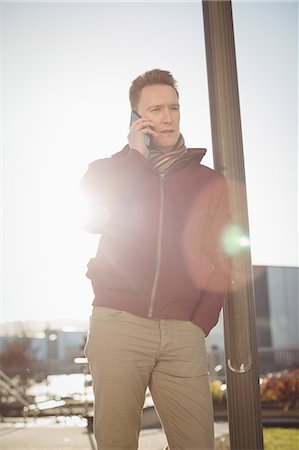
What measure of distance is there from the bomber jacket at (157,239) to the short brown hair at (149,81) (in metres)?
0.34

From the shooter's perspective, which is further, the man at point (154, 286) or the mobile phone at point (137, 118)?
the mobile phone at point (137, 118)

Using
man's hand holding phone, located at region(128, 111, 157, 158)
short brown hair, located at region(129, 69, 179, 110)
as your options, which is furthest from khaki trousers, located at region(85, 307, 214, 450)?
short brown hair, located at region(129, 69, 179, 110)

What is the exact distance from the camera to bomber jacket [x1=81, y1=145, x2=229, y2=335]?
2.40 metres

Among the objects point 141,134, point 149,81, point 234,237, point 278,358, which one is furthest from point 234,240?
point 278,358

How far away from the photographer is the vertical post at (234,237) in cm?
248

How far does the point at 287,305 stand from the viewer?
37062 millimetres

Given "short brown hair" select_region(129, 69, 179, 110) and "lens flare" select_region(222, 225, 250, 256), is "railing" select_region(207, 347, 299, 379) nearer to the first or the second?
"lens flare" select_region(222, 225, 250, 256)

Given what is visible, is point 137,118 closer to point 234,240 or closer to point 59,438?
point 234,240

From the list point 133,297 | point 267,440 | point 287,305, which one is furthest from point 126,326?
point 287,305

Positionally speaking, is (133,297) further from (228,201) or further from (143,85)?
(143,85)

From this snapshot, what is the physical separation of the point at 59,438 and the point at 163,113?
5776 mm

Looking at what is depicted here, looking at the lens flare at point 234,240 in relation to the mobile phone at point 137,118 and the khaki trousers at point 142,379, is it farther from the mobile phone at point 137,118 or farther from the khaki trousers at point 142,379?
the mobile phone at point 137,118

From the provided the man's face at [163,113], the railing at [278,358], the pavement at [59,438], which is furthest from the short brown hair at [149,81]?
the railing at [278,358]

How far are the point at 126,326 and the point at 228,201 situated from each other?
740 millimetres
